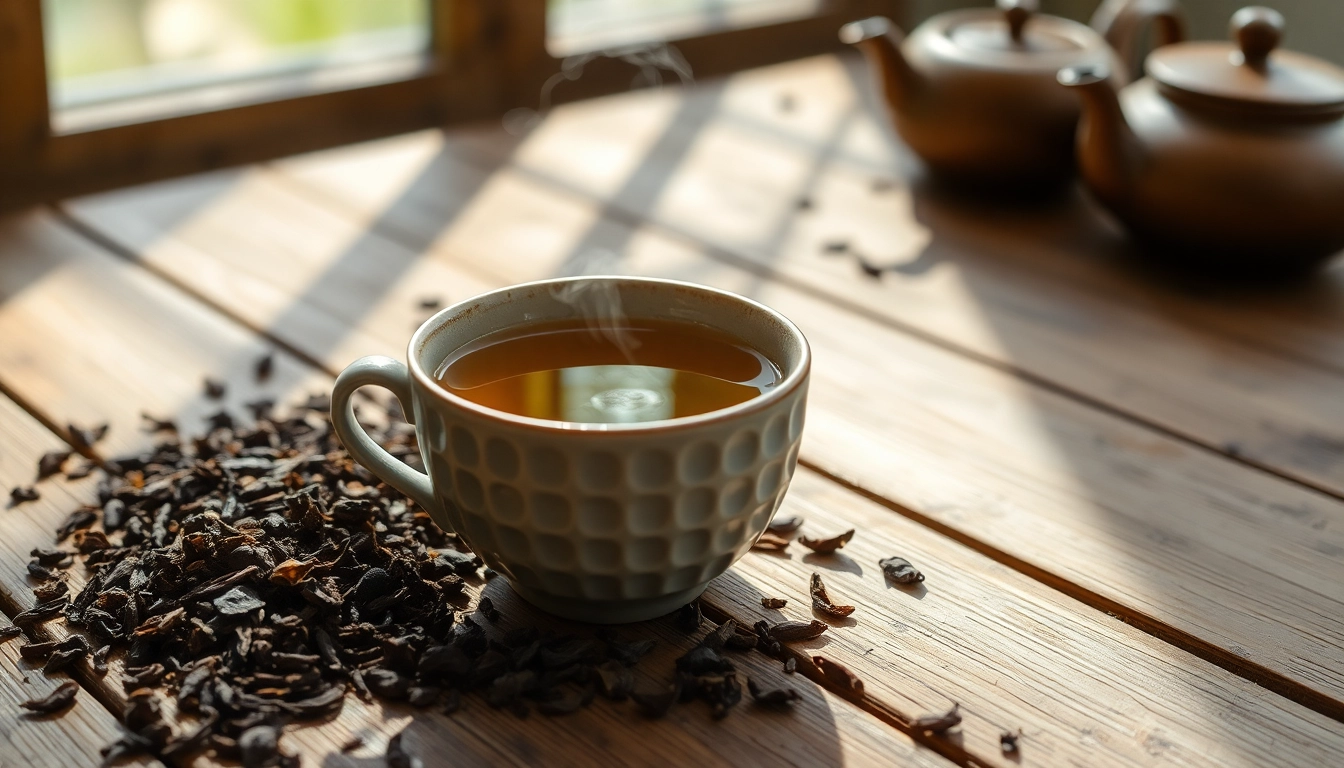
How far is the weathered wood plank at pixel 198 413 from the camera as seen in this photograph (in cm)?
66

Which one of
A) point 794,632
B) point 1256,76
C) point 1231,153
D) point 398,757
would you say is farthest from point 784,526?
point 1256,76

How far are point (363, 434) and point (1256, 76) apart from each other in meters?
1.03

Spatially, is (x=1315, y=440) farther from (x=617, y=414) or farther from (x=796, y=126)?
(x=796, y=126)

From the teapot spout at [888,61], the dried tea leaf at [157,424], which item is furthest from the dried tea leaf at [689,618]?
the teapot spout at [888,61]

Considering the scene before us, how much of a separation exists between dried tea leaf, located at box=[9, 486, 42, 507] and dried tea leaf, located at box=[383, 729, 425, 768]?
394 mm

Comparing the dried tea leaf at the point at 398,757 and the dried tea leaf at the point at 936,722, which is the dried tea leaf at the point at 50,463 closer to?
the dried tea leaf at the point at 398,757

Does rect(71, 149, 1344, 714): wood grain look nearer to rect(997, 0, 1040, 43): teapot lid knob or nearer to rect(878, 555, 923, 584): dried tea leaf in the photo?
rect(878, 555, 923, 584): dried tea leaf

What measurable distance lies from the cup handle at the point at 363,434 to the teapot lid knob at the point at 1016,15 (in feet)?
3.41

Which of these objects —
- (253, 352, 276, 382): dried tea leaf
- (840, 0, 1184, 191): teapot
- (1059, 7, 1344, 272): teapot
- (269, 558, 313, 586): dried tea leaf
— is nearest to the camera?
(269, 558, 313, 586): dried tea leaf

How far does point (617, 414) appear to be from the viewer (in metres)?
0.72

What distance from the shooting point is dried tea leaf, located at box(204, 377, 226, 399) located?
1.04 metres

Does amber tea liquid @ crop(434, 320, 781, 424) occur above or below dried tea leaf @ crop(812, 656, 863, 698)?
above

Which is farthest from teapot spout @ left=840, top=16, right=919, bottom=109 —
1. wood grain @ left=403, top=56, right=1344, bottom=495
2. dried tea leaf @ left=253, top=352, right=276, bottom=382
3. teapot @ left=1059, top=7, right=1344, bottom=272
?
dried tea leaf @ left=253, top=352, right=276, bottom=382

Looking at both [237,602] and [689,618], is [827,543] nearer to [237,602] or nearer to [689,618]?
[689,618]
